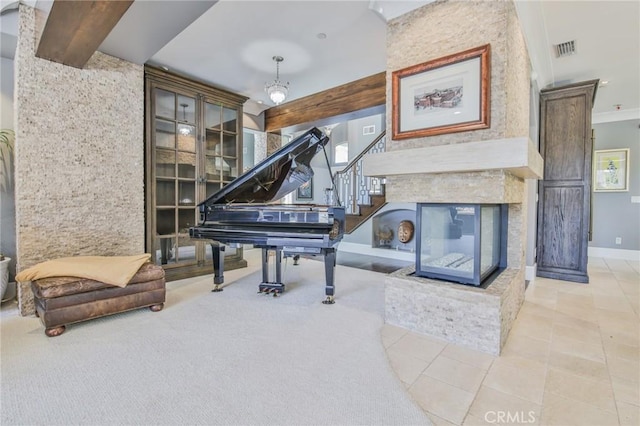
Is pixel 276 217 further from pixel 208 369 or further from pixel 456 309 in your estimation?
pixel 456 309

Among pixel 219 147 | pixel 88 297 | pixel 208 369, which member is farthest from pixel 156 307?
pixel 219 147

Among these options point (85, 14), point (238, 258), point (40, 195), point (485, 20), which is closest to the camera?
point (85, 14)

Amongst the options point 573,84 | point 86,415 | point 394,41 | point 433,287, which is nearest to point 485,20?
point 394,41

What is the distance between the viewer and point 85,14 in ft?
6.63

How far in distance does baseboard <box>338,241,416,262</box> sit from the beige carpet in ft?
10.8

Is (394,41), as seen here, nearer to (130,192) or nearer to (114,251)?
(130,192)

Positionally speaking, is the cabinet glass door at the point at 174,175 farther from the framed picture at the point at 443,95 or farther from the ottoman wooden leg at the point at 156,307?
the framed picture at the point at 443,95

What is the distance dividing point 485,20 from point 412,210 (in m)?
4.41

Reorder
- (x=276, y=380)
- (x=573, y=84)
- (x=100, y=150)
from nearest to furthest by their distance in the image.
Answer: (x=276, y=380), (x=100, y=150), (x=573, y=84)

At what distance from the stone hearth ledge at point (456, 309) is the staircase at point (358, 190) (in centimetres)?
249

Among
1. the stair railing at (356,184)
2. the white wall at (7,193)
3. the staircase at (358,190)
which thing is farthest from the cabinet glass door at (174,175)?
the stair railing at (356,184)

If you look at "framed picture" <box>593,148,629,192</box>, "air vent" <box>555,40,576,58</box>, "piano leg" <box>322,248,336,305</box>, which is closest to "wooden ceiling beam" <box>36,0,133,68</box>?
"piano leg" <box>322,248,336,305</box>

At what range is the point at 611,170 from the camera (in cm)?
545

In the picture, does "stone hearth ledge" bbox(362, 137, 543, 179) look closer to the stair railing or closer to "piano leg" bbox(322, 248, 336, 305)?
"piano leg" bbox(322, 248, 336, 305)
